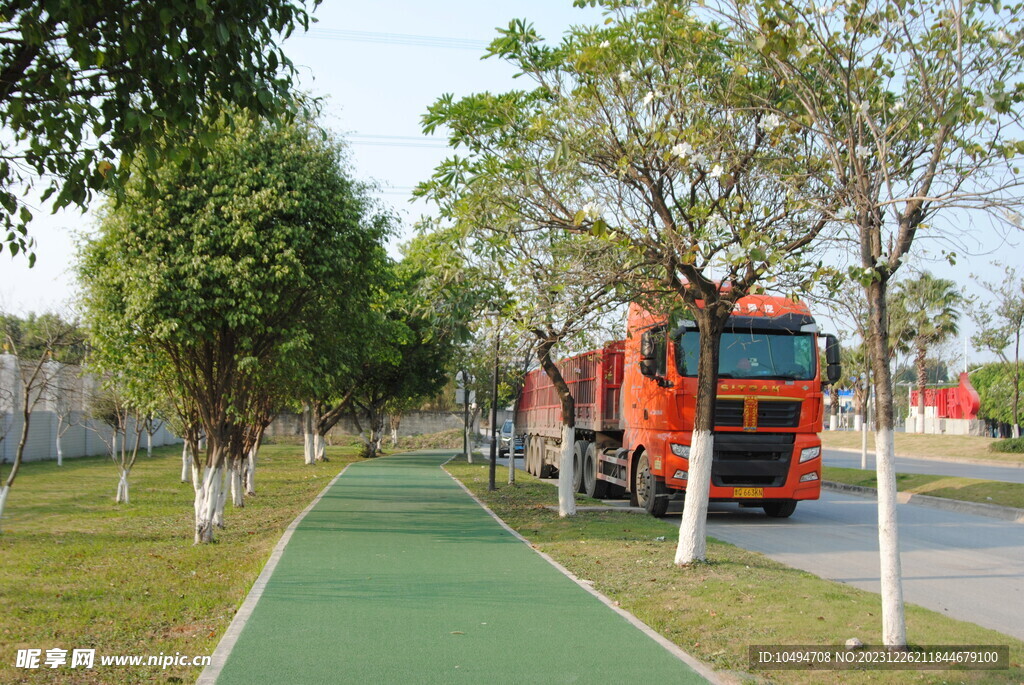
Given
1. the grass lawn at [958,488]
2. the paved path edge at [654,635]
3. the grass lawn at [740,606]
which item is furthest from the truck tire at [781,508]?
the paved path edge at [654,635]

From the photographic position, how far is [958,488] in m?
21.7

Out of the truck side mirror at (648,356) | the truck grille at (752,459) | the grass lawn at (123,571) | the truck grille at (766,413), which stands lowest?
the grass lawn at (123,571)

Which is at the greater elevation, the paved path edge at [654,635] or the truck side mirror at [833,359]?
the truck side mirror at [833,359]

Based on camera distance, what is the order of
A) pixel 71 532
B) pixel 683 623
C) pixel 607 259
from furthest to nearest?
pixel 71 532
pixel 607 259
pixel 683 623

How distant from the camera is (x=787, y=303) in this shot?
637 inches

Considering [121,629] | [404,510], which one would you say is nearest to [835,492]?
[404,510]

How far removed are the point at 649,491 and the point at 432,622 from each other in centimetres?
952

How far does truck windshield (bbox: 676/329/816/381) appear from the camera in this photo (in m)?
16.0

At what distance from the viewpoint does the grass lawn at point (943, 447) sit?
36947 millimetres

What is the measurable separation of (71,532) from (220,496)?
278 cm

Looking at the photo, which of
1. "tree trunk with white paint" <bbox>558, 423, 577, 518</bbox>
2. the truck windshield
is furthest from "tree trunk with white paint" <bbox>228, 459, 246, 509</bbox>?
the truck windshield

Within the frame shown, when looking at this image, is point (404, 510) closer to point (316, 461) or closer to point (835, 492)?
point (835, 492)

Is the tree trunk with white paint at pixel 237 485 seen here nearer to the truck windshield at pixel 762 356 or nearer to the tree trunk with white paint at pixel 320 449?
the truck windshield at pixel 762 356

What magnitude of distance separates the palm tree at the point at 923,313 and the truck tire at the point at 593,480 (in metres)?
7.08
